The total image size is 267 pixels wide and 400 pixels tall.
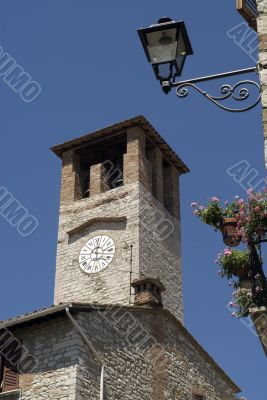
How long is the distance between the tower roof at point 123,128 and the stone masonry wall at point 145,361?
1128 centimetres

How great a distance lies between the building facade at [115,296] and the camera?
544 inches

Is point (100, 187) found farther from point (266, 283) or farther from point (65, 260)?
point (266, 283)

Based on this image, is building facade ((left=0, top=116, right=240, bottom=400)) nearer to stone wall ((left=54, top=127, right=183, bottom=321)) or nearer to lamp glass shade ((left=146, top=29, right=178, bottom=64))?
stone wall ((left=54, top=127, right=183, bottom=321))

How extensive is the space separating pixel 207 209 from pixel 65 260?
17.6 m

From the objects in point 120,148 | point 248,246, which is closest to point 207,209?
point 248,246

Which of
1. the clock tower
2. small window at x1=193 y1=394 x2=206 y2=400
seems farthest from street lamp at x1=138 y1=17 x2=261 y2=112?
the clock tower

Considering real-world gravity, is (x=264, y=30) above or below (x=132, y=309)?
below

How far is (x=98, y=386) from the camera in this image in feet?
45.3

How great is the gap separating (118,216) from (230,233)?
17649 millimetres

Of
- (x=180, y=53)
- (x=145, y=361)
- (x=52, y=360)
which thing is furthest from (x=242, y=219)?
(x=145, y=361)

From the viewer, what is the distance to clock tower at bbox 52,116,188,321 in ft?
76.4

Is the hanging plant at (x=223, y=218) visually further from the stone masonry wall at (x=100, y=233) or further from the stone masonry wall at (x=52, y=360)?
the stone masonry wall at (x=100, y=233)

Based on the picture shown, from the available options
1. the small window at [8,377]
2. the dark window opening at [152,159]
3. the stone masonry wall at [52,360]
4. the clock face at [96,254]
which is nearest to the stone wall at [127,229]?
the dark window opening at [152,159]

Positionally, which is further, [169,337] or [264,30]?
[169,337]
